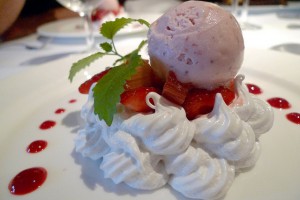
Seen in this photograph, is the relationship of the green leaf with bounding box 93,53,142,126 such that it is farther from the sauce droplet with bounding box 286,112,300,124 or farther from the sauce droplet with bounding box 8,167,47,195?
the sauce droplet with bounding box 286,112,300,124

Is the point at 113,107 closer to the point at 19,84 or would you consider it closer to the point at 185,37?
the point at 185,37

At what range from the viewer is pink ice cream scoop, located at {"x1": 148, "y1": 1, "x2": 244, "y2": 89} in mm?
1172

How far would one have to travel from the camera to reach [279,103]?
1.60m

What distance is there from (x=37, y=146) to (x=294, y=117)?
122 cm

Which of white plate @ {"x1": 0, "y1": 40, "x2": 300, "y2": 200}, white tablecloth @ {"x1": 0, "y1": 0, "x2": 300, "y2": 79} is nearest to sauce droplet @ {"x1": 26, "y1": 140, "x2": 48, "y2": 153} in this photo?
white plate @ {"x1": 0, "y1": 40, "x2": 300, "y2": 200}

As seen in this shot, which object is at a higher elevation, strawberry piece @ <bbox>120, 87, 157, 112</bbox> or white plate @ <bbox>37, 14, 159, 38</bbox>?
strawberry piece @ <bbox>120, 87, 157, 112</bbox>

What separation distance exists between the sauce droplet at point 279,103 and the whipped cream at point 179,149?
1.58 feet

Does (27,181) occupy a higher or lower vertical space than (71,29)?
higher

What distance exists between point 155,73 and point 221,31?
0.33 meters

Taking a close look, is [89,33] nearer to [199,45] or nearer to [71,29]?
[71,29]

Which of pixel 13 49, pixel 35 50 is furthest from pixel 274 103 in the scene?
pixel 13 49

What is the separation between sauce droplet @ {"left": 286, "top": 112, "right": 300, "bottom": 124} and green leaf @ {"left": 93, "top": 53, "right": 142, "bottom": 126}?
82 centimetres

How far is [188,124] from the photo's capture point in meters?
1.14

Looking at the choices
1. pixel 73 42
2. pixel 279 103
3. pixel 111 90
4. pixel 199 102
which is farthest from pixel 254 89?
pixel 73 42
